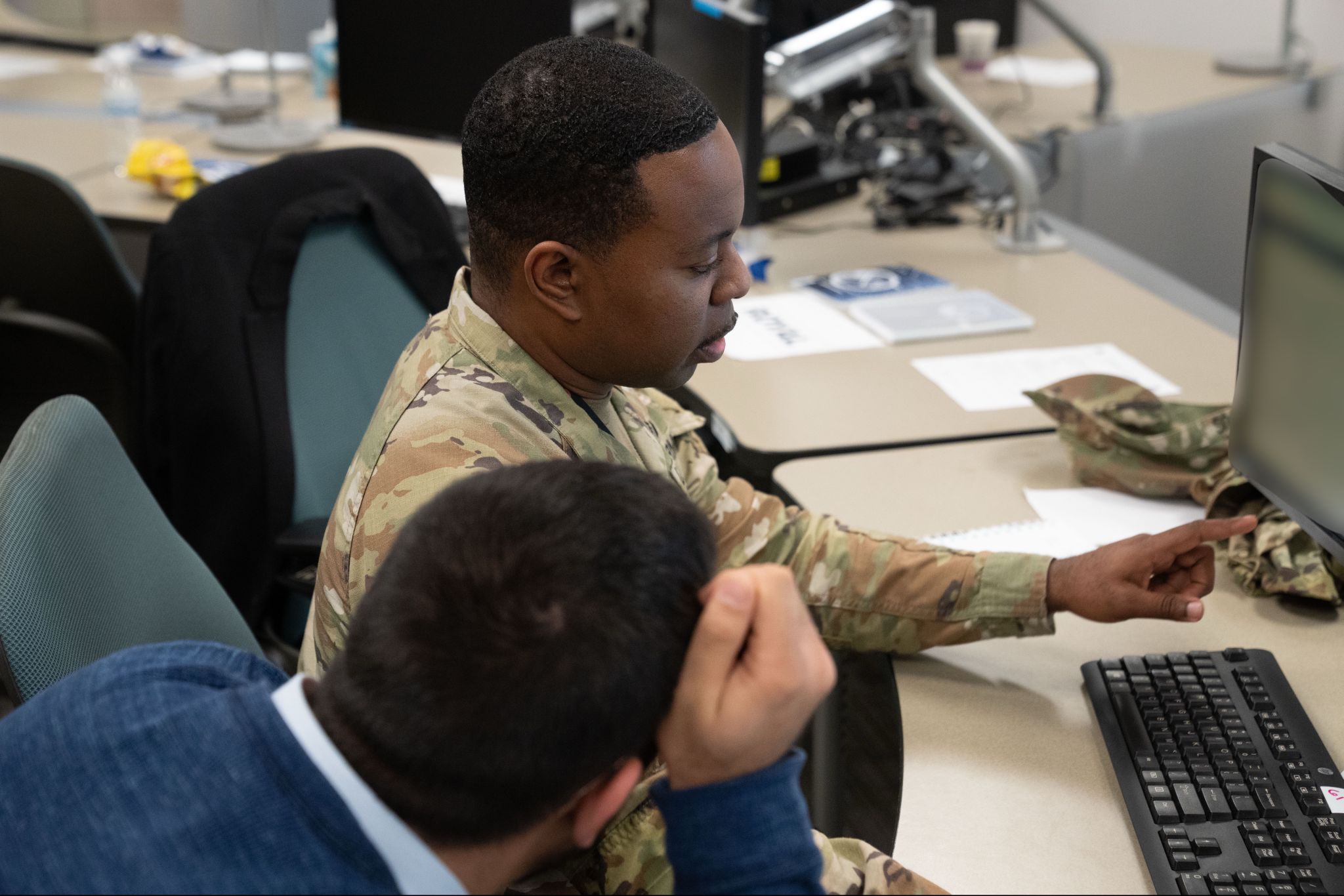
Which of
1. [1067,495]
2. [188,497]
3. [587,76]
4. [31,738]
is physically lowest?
[188,497]

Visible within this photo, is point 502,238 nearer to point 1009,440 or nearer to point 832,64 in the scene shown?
point 1009,440

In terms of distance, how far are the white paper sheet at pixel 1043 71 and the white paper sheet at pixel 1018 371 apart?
1.69 metres

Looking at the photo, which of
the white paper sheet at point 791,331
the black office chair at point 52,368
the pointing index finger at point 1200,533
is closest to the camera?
the pointing index finger at point 1200,533

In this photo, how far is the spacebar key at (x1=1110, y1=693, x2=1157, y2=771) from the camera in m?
0.90

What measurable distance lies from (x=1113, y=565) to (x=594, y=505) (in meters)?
0.61

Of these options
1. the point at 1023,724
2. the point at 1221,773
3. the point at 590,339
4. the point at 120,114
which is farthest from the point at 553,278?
the point at 120,114

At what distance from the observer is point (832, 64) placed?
2.19 m

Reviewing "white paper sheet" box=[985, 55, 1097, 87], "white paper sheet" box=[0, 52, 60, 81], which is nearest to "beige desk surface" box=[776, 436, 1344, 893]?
"white paper sheet" box=[985, 55, 1097, 87]

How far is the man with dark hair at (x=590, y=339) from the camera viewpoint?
2.96 ft

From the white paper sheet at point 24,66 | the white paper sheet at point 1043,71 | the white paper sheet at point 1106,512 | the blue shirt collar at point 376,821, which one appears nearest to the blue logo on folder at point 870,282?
the white paper sheet at point 1106,512

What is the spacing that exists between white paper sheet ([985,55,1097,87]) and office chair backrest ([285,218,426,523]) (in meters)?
2.09

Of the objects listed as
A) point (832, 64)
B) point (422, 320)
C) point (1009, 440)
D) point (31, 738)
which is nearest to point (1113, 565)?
point (1009, 440)

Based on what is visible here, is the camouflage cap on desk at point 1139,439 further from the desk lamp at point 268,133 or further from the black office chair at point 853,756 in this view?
the desk lamp at point 268,133

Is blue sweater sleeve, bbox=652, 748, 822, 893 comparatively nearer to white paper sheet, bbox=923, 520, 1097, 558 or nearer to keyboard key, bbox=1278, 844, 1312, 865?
keyboard key, bbox=1278, 844, 1312, 865
